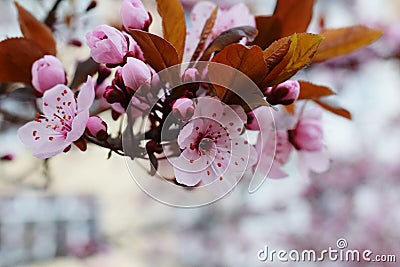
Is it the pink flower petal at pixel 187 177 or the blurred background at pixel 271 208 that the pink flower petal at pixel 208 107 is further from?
the blurred background at pixel 271 208

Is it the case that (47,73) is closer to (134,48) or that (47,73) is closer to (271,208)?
(134,48)

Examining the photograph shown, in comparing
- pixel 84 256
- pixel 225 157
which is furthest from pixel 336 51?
pixel 84 256

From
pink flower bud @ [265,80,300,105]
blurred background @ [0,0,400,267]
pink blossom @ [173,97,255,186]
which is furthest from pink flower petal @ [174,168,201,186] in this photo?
blurred background @ [0,0,400,267]

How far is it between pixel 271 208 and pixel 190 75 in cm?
261

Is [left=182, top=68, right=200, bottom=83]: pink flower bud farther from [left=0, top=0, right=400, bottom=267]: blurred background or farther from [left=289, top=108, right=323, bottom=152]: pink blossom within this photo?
[left=0, top=0, right=400, bottom=267]: blurred background

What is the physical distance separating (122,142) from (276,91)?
0.15 meters

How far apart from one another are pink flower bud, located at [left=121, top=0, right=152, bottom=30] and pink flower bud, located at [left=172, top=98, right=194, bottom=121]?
10cm

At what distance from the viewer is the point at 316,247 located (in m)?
2.71

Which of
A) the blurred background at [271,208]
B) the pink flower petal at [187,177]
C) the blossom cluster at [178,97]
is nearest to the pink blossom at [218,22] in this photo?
the blossom cluster at [178,97]

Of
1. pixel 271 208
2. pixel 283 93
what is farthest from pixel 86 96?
pixel 271 208

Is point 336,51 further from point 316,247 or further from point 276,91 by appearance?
point 316,247

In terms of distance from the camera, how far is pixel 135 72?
0.45 m

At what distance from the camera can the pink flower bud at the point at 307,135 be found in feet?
A: 2.05

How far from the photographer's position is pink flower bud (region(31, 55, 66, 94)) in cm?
54
